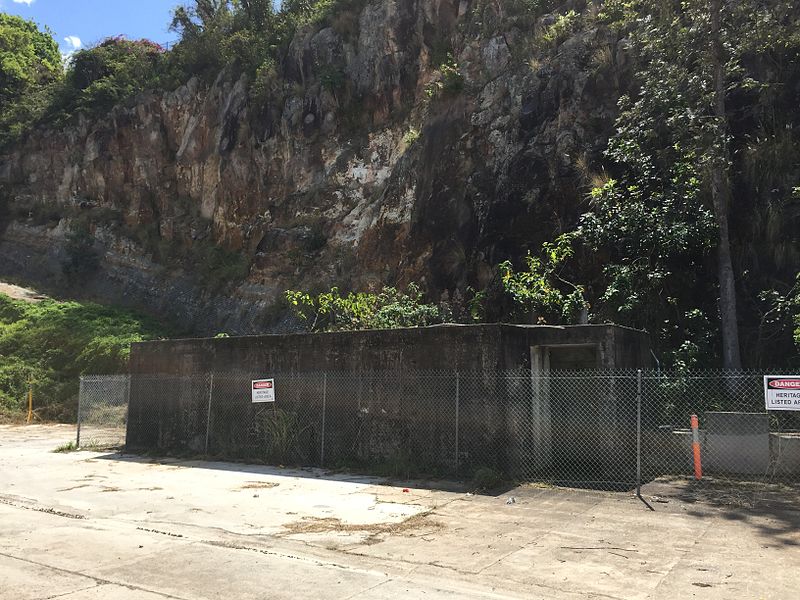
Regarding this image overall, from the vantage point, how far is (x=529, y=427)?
11023mm

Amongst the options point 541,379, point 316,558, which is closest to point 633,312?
point 541,379

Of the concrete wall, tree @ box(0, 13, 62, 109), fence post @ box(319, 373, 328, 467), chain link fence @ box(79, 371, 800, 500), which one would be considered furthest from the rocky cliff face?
fence post @ box(319, 373, 328, 467)

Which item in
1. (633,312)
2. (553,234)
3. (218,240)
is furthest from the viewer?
(218,240)

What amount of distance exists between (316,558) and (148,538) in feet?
7.27

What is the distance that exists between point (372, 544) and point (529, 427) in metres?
4.58

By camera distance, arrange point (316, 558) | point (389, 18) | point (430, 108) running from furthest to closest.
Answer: point (389, 18)
point (430, 108)
point (316, 558)

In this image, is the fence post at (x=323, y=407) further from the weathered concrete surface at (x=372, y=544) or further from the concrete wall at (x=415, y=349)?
the weathered concrete surface at (x=372, y=544)

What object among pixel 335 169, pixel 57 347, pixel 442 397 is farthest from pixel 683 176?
pixel 57 347

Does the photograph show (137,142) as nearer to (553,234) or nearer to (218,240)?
(218,240)

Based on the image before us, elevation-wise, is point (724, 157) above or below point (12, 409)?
above

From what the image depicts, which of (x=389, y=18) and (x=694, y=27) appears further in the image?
(x=389, y=18)

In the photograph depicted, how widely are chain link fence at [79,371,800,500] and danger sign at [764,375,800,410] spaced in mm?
525

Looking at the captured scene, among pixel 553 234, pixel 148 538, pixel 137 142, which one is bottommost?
pixel 148 538

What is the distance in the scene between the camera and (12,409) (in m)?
24.9
